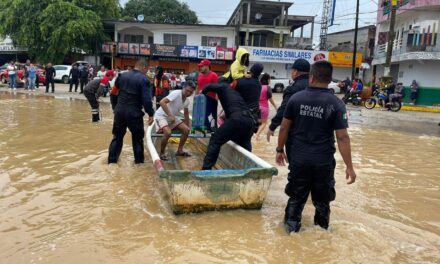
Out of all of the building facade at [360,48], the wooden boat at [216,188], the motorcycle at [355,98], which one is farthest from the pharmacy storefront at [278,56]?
the wooden boat at [216,188]

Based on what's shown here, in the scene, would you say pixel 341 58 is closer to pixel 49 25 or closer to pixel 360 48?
pixel 360 48

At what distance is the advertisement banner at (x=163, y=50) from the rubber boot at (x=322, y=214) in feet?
112

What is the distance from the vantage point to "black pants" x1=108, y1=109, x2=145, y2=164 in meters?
6.89

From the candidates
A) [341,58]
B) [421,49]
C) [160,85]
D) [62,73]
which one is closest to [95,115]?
[160,85]

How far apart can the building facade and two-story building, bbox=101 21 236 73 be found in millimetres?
10411

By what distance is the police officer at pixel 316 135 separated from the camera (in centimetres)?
Result: 412

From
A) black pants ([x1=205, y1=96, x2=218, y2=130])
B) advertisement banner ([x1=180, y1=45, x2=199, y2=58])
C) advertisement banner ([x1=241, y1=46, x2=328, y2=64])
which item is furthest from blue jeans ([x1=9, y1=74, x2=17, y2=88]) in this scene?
advertisement banner ([x1=241, y1=46, x2=328, y2=64])

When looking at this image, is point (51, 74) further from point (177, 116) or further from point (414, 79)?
point (414, 79)

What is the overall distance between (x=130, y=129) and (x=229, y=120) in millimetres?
2047

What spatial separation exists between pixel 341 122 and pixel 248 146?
2334mm

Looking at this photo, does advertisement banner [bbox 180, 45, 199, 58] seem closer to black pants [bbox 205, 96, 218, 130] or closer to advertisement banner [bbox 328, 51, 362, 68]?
advertisement banner [bbox 328, 51, 362, 68]

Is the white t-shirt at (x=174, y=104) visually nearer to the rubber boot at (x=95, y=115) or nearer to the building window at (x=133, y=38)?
the rubber boot at (x=95, y=115)

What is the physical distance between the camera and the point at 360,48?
4503 centimetres

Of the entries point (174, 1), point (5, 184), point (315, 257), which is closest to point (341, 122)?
point (315, 257)
